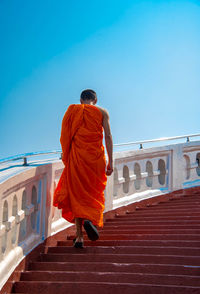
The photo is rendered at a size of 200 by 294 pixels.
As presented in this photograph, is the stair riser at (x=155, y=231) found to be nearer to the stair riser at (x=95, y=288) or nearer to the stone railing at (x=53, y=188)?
the stone railing at (x=53, y=188)

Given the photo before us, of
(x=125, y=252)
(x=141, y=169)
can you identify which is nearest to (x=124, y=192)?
(x=141, y=169)

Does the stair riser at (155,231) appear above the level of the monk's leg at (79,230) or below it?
below

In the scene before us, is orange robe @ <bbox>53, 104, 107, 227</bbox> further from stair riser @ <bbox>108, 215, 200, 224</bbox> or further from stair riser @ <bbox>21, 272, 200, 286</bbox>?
stair riser @ <bbox>108, 215, 200, 224</bbox>

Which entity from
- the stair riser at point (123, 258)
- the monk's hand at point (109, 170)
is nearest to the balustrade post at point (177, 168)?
the monk's hand at point (109, 170)

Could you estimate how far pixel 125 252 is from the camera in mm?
3742

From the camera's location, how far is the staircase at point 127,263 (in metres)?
2.91

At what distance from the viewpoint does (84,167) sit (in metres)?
4.13

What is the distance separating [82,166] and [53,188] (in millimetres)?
423

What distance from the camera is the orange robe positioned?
406 cm

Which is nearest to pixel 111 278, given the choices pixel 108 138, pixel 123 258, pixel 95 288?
pixel 95 288

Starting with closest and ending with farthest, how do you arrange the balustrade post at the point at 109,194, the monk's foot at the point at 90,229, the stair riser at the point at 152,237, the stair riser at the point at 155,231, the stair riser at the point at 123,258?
the stair riser at the point at 123,258 → the monk's foot at the point at 90,229 → the stair riser at the point at 152,237 → the stair riser at the point at 155,231 → the balustrade post at the point at 109,194

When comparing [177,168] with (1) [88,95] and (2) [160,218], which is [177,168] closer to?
(2) [160,218]

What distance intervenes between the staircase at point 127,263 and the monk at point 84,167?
0.27 m

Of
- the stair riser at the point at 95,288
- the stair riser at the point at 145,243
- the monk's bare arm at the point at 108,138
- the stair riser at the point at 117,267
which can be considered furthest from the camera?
the monk's bare arm at the point at 108,138
